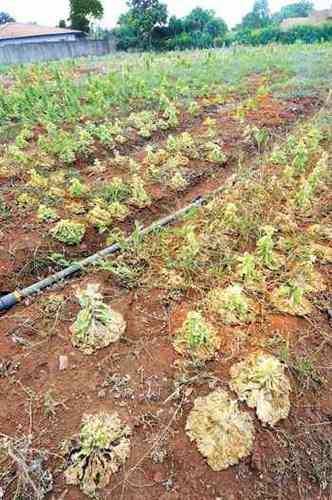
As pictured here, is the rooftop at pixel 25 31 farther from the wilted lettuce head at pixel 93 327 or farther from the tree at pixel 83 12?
the wilted lettuce head at pixel 93 327

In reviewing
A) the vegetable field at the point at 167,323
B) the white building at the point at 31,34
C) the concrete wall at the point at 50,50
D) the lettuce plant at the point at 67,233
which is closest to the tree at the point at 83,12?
the white building at the point at 31,34

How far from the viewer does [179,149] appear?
5.47 meters

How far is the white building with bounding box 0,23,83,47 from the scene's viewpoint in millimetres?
24312

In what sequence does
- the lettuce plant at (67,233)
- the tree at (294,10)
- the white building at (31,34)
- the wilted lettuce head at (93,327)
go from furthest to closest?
the tree at (294,10) < the white building at (31,34) < the lettuce plant at (67,233) < the wilted lettuce head at (93,327)

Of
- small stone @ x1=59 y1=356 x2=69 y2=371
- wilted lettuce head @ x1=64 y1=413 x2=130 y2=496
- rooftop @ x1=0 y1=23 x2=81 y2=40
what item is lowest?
→ wilted lettuce head @ x1=64 y1=413 x2=130 y2=496

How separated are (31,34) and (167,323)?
28479 millimetres

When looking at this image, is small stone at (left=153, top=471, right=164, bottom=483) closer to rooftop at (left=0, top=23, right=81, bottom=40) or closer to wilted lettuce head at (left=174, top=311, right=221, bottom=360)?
wilted lettuce head at (left=174, top=311, right=221, bottom=360)

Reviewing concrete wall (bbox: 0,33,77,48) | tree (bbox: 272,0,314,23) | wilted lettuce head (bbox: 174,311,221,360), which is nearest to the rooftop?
concrete wall (bbox: 0,33,77,48)

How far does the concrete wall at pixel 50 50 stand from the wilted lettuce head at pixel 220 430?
715 inches

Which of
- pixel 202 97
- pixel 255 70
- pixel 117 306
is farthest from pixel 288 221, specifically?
pixel 255 70

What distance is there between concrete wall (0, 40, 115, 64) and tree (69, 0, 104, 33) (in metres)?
5.21

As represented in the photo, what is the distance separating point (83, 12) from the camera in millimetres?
25688

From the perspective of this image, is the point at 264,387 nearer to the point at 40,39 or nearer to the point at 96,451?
the point at 96,451

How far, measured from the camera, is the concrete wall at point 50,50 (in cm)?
1611
